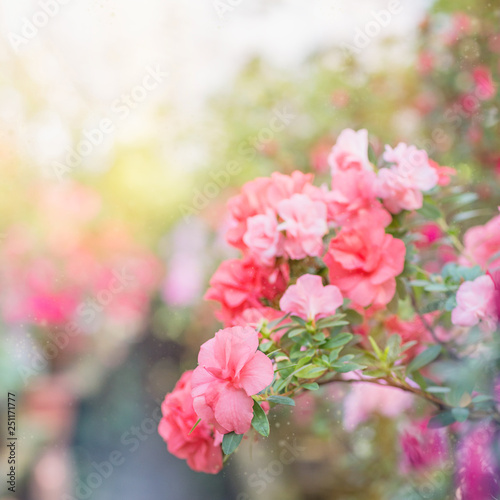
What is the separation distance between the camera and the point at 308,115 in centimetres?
185

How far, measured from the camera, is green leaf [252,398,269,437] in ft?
1.49

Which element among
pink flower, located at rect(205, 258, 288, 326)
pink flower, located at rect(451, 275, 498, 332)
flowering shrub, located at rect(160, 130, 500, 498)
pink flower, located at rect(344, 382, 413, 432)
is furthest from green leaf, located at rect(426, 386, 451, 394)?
pink flower, located at rect(344, 382, 413, 432)

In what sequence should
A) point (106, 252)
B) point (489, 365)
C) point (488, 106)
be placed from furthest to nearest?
1. point (106, 252)
2. point (488, 106)
3. point (489, 365)

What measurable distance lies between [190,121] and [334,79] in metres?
0.51

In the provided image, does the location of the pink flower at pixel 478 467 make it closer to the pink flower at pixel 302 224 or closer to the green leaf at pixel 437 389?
the green leaf at pixel 437 389

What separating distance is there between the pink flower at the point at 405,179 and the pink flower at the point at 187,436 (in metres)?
0.32

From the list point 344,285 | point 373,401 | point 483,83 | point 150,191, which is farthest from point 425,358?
point 150,191

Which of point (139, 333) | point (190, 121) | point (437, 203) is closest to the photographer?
point (437, 203)

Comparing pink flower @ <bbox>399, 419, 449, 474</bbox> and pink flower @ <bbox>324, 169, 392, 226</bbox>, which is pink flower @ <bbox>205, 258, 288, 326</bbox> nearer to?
pink flower @ <bbox>324, 169, 392, 226</bbox>

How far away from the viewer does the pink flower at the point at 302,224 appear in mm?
603

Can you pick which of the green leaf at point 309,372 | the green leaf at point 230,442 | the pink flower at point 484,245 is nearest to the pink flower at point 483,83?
the pink flower at point 484,245

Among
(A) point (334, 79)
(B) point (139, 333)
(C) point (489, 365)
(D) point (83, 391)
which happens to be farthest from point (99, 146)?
(C) point (489, 365)

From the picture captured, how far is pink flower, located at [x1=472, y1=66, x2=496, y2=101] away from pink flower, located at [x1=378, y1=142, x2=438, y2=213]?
2.69 ft

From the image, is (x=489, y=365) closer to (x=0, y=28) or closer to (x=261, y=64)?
(x=0, y=28)
